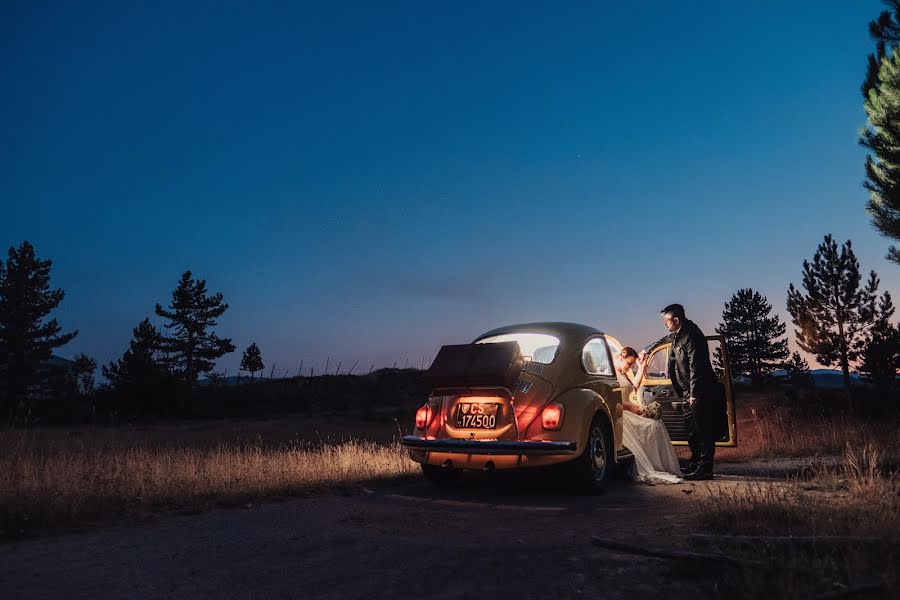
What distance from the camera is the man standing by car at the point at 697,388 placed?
29.8 ft

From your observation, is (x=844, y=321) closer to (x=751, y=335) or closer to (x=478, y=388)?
(x=751, y=335)

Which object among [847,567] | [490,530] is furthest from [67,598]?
[847,567]

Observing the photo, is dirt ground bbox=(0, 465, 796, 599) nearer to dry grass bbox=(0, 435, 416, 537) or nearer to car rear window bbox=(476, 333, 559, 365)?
dry grass bbox=(0, 435, 416, 537)

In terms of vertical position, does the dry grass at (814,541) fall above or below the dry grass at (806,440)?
above

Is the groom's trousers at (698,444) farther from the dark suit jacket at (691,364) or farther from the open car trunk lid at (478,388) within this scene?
the open car trunk lid at (478,388)

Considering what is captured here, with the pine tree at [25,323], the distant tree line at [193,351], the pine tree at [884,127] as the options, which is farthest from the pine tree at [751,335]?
the pine tree at [25,323]

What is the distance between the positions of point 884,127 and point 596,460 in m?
15.1

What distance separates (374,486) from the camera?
9.28 metres

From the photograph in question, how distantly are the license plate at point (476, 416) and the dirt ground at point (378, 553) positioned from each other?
90cm

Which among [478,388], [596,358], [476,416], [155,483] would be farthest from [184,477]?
[596,358]

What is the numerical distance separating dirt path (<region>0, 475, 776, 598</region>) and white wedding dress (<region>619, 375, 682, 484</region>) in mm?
1365

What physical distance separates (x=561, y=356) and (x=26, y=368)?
176ft

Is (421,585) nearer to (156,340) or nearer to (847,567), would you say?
(847,567)

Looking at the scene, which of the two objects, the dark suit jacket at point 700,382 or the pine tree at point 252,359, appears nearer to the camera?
the dark suit jacket at point 700,382
